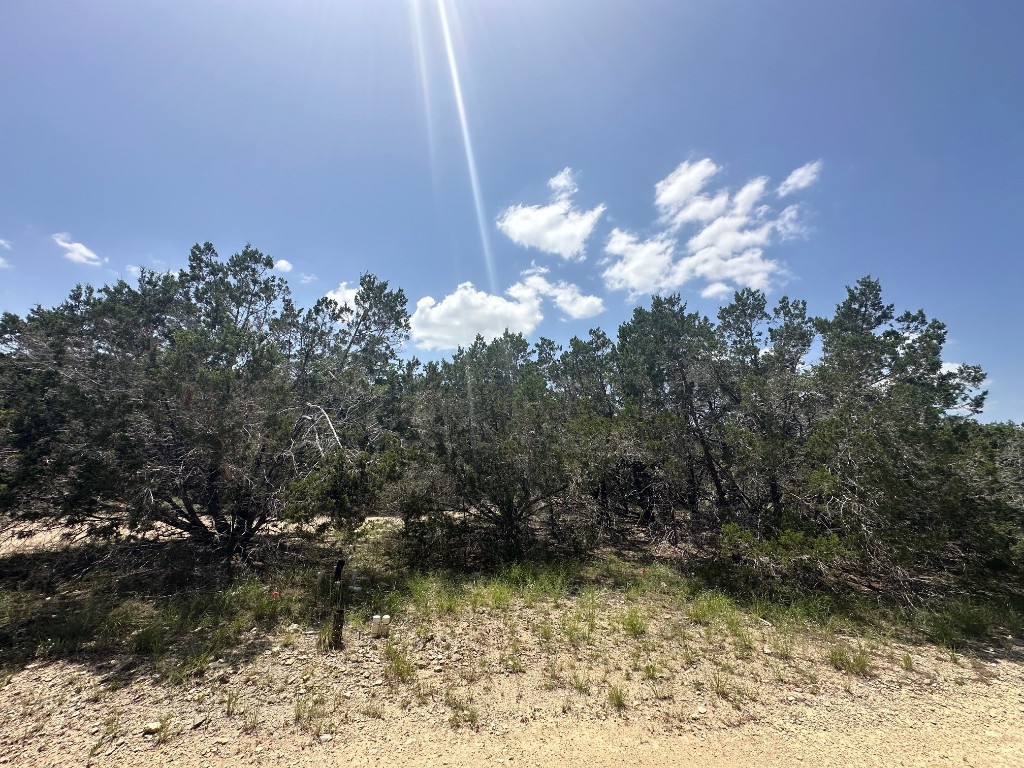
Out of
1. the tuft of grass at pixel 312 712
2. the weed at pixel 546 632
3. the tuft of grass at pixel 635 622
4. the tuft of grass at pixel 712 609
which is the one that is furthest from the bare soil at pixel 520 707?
the tuft of grass at pixel 712 609

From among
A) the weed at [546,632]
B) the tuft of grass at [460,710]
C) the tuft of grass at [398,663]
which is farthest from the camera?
the weed at [546,632]

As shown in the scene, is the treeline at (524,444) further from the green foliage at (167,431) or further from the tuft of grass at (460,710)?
the tuft of grass at (460,710)

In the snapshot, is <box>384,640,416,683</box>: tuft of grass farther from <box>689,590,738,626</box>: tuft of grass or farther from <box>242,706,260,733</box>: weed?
<box>689,590,738,626</box>: tuft of grass

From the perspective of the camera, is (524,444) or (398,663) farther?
(524,444)

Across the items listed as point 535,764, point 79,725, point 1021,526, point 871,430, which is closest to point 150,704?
point 79,725

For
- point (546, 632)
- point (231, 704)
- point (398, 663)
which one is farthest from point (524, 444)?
point (231, 704)

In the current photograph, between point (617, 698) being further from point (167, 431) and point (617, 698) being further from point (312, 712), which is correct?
point (167, 431)

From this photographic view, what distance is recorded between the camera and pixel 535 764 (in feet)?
12.4

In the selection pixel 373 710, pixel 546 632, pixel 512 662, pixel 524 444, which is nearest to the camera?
pixel 373 710

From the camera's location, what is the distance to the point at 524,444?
1084cm

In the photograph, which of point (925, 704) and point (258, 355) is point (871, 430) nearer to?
point (925, 704)

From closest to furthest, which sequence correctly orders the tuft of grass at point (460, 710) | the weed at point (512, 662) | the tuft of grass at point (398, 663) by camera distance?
the tuft of grass at point (460, 710), the tuft of grass at point (398, 663), the weed at point (512, 662)

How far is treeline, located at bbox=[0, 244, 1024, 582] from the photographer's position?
7.75 metres

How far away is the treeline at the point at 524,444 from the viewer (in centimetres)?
775
